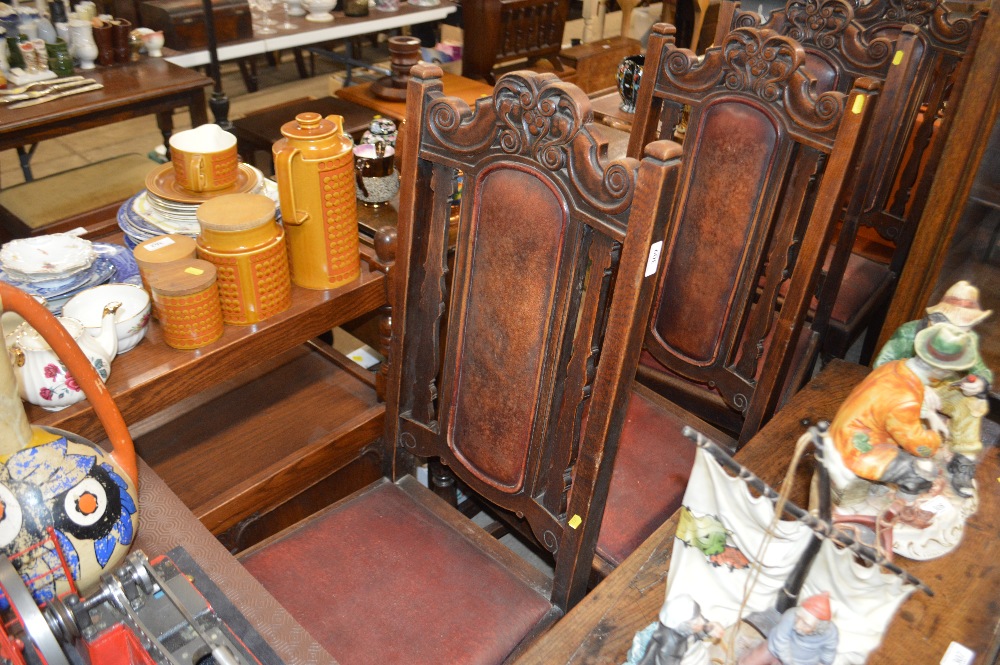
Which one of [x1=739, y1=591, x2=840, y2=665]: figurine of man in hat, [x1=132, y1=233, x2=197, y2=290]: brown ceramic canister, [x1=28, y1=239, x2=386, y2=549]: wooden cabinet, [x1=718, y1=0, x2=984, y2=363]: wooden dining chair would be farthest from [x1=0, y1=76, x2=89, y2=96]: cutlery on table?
[x1=739, y1=591, x2=840, y2=665]: figurine of man in hat

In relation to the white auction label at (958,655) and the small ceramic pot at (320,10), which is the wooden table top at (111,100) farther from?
the white auction label at (958,655)

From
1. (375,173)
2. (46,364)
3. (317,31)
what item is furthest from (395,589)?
(317,31)

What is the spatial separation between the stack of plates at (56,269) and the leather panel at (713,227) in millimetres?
931

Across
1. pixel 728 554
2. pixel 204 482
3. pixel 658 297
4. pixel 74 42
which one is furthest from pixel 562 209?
pixel 74 42

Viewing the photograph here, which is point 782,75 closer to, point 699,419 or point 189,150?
point 699,419

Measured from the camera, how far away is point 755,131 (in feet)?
3.92

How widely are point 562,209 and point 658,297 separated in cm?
57

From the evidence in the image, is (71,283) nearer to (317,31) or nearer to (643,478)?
(643,478)

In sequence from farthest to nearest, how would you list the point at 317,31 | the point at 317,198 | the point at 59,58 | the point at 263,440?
the point at 317,31, the point at 59,58, the point at 263,440, the point at 317,198

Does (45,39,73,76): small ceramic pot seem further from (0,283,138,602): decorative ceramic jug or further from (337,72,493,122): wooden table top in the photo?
(0,283,138,602): decorative ceramic jug

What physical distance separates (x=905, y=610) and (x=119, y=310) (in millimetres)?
1129

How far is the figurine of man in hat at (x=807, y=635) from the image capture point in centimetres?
60

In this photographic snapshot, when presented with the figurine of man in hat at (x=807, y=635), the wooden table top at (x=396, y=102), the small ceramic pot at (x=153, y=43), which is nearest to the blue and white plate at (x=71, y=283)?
the figurine of man in hat at (x=807, y=635)

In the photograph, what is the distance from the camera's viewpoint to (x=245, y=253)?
3.72ft
